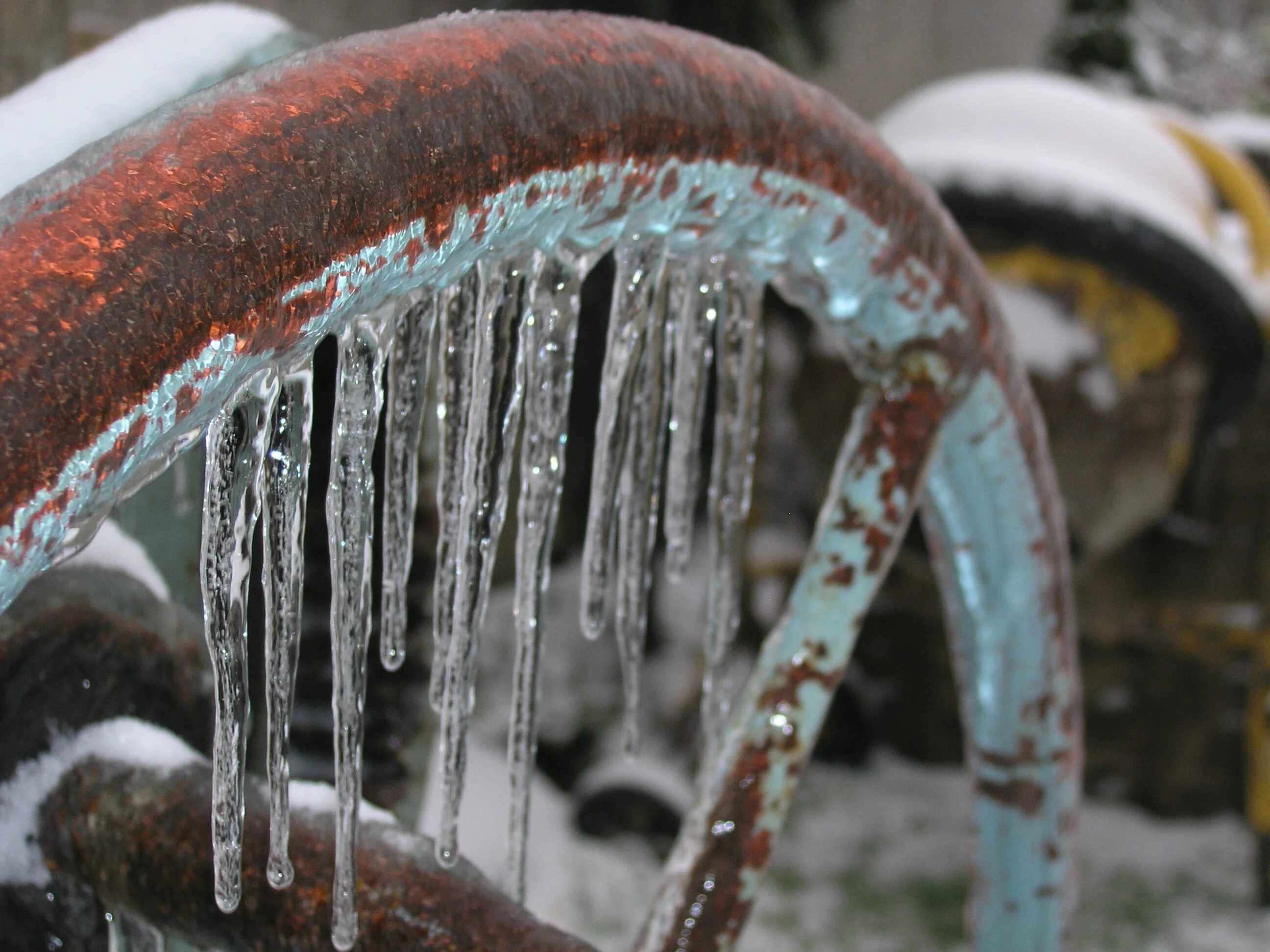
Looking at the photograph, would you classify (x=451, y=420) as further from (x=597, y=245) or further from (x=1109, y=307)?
(x=1109, y=307)

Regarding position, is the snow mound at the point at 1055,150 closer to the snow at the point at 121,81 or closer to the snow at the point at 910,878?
the snow at the point at 910,878

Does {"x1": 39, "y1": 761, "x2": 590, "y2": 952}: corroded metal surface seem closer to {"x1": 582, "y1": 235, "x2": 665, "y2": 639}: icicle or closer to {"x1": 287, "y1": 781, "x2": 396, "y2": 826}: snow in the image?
{"x1": 287, "y1": 781, "x2": 396, "y2": 826}: snow

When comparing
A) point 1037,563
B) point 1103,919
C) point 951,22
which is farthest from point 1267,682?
point 951,22

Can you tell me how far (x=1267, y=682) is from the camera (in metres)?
2.29

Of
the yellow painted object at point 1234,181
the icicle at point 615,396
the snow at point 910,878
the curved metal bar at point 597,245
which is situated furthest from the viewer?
the yellow painted object at point 1234,181

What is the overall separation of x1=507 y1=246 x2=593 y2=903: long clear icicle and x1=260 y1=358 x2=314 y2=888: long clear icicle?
10cm

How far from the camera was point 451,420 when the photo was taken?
46 cm

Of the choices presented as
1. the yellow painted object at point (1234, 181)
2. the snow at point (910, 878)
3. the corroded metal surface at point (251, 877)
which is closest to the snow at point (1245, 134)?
the yellow painted object at point (1234, 181)

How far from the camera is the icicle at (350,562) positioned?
1.26 ft

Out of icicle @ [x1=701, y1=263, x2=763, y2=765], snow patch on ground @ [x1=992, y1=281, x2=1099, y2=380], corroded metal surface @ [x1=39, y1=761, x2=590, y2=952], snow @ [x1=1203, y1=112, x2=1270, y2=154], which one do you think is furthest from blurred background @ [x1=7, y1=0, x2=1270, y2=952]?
corroded metal surface @ [x1=39, y1=761, x2=590, y2=952]

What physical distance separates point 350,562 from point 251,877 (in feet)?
0.45

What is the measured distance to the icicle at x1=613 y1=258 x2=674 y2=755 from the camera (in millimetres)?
539

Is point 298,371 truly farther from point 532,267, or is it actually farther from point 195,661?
point 195,661

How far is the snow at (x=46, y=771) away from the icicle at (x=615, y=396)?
184mm
